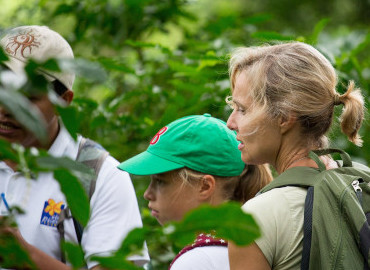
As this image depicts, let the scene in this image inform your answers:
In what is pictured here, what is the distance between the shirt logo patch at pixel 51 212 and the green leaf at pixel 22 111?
1.82 metres

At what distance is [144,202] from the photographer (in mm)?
4016

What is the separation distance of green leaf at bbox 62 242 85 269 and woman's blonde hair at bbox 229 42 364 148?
131cm

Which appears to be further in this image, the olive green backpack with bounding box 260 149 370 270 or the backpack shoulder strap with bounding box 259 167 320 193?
the backpack shoulder strap with bounding box 259 167 320 193

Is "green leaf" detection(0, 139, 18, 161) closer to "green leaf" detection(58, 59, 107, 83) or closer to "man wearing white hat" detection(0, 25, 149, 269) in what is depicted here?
"green leaf" detection(58, 59, 107, 83)

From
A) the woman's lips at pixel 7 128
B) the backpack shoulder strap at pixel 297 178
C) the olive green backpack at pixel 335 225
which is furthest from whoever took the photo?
the woman's lips at pixel 7 128

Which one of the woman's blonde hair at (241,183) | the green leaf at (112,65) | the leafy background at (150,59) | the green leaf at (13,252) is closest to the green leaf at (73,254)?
the green leaf at (13,252)

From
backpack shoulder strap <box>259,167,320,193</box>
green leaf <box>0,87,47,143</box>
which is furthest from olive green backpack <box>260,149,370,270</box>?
green leaf <box>0,87,47,143</box>

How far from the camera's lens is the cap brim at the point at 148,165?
263 cm

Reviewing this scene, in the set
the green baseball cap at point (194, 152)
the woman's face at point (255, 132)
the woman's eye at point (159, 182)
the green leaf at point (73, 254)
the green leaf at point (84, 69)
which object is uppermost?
the green leaf at point (84, 69)

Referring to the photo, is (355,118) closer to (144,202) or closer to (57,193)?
(57,193)

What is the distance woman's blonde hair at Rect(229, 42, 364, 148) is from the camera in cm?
224

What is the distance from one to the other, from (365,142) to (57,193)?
74.6 inches

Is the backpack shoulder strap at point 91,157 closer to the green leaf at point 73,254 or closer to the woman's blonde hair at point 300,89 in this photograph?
the woman's blonde hair at point 300,89

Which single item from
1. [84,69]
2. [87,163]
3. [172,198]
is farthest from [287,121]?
[84,69]
